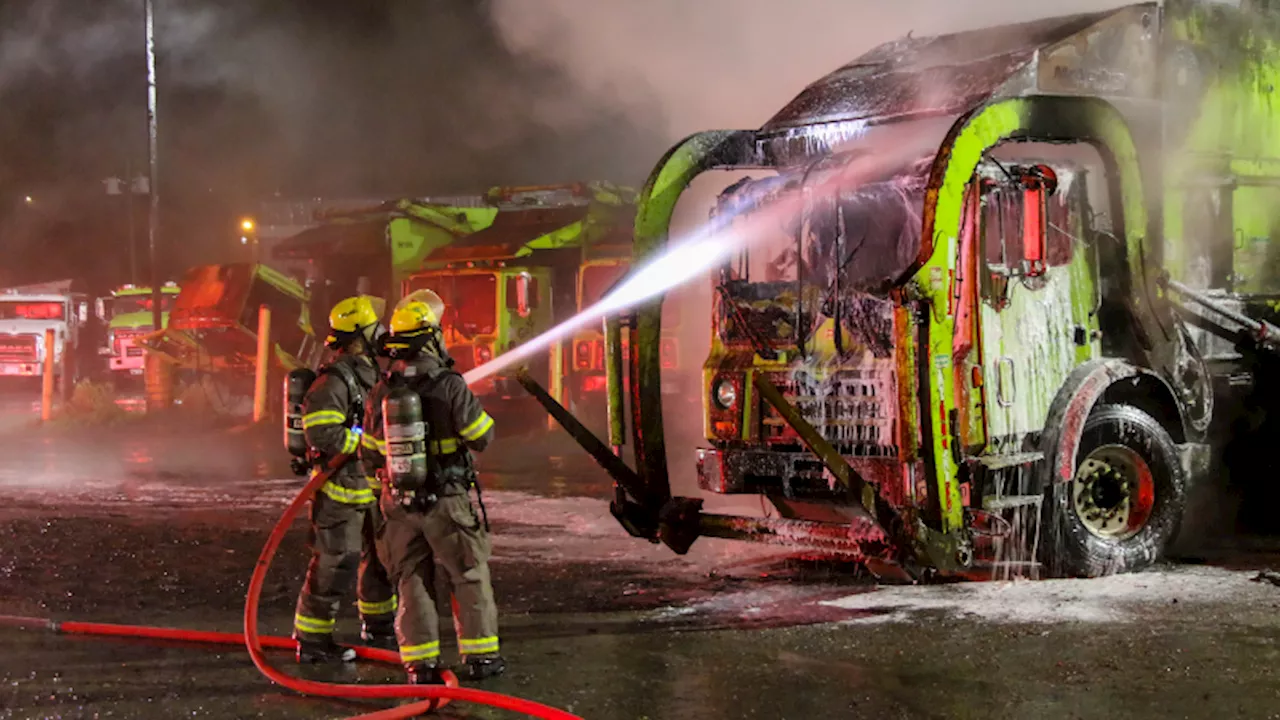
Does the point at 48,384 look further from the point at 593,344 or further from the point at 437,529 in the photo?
the point at 437,529

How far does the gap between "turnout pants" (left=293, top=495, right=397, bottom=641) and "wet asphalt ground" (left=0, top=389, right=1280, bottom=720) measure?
28 centimetres

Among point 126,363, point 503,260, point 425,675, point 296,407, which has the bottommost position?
point 425,675

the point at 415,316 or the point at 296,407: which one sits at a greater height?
the point at 415,316

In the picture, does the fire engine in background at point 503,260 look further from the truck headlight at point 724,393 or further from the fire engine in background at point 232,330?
the truck headlight at point 724,393

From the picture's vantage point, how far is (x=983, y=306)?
22.1 feet

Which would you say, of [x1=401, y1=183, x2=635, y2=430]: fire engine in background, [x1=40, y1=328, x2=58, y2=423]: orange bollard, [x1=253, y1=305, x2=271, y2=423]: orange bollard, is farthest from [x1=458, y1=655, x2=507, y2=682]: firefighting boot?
[x1=40, y1=328, x2=58, y2=423]: orange bollard

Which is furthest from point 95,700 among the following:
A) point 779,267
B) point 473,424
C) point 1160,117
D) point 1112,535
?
point 1160,117

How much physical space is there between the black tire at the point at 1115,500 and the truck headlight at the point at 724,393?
5.85ft

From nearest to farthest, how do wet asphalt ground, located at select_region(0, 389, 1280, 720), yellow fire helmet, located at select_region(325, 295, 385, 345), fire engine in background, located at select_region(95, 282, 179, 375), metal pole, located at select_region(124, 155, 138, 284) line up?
wet asphalt ground, located at select_region(0, 389, 1280, 720), yellow fire helmet, located at select_region(325, 295, 385, 345), fire engine in background, located at select_region(95, 282, 179, 375), metal pole, located at select_region(124, 155, 138, 284)

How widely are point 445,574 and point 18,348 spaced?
2387cm

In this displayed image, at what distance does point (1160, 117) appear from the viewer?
26.3 ft

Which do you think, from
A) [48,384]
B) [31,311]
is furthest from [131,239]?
[48,384]

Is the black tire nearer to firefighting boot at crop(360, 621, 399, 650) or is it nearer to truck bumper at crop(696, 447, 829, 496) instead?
truck bumper at crop(696, 447, 829, 496)

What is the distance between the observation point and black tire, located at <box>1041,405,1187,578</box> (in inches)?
279
